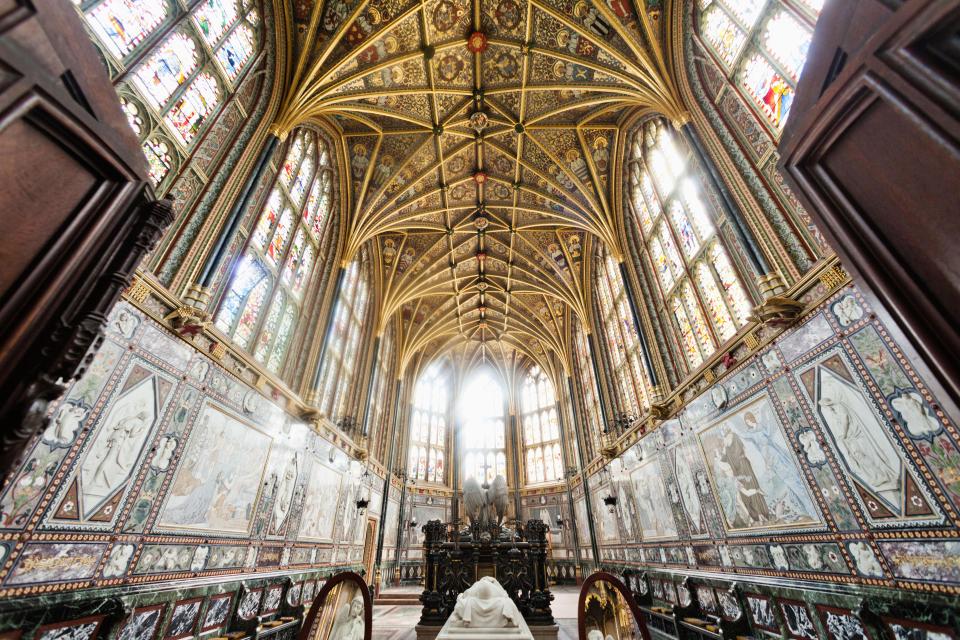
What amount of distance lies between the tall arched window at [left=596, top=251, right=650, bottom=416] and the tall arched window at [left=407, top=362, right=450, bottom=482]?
546 inches

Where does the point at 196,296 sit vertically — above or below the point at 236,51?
below

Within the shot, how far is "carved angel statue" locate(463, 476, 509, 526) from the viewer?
11.6 metres

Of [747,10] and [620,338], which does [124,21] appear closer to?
[747,10]

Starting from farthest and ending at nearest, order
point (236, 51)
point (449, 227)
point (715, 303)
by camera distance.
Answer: point (449, 227), point (715, 303), point (236, 51)

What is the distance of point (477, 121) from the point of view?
1353cm

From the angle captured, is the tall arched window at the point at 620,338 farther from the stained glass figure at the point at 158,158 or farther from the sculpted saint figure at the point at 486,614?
the stained glass figure at the point at 158,158

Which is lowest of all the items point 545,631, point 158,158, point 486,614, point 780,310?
point 545,631

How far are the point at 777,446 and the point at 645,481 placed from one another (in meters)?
6.29

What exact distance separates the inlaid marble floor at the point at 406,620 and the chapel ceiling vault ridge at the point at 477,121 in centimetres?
1097

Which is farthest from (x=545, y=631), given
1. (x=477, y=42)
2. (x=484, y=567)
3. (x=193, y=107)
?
(x=477, y=42)

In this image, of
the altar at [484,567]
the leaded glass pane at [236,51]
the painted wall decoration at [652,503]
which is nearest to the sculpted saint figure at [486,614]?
the altar at [484,567]

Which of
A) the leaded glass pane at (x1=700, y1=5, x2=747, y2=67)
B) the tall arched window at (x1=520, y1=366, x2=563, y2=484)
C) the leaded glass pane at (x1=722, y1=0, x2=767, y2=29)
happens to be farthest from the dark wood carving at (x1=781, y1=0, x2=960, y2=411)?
the tall arched window at (x1=520, y1=366, x2=563, y2=484)

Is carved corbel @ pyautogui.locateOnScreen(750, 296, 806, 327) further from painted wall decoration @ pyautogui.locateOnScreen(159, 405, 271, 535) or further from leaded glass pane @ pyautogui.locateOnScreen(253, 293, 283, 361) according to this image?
leaded glass pane @ pyautogui.locateOnScreen(253, 293, 283, 361)

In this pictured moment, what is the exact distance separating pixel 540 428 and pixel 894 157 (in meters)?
25.1
